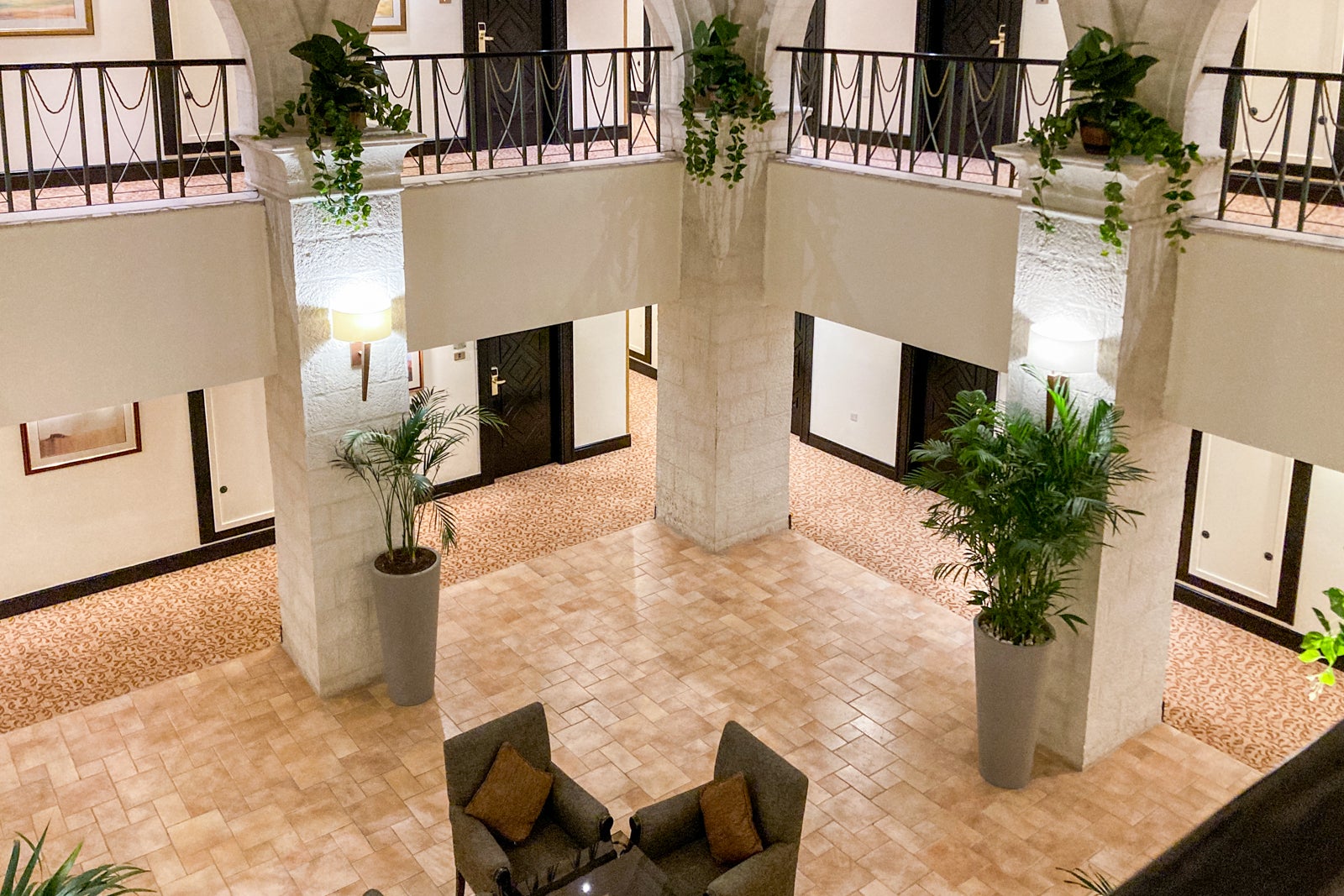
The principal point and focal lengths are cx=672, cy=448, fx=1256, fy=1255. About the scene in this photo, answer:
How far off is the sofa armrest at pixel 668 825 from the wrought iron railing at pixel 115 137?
438 cm

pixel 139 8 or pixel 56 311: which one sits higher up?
pixel 139 8

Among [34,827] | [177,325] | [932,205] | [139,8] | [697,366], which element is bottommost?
[34,827]

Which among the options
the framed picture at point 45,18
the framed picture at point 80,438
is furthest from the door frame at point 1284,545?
the framed picture at point 45,18

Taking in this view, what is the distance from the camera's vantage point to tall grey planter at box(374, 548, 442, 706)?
7.79 metres

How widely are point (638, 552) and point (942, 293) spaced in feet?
11.4

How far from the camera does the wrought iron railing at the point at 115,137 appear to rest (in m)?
7.77

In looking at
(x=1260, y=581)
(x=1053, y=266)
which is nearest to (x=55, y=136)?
(x=1053, y=266)

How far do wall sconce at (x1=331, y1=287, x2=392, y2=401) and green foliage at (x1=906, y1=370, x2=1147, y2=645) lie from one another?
322 cm

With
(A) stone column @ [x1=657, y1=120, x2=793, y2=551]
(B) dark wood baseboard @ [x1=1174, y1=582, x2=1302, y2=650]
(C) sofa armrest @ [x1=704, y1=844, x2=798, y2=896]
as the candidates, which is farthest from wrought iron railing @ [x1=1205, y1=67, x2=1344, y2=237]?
(C) sofa armrest @ [x1=704, y1=844, x2=798, y2=896]

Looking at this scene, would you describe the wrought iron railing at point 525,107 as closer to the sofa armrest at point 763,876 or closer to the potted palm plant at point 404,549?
the potted palm plant at point 404,549

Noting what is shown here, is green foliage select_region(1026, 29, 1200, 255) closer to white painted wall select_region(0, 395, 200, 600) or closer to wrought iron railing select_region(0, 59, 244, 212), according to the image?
wrought iron railing select_region(0, 59, 244, 212)

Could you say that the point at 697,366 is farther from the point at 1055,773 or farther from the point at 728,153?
the point at 1055,773

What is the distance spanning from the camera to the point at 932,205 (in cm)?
793

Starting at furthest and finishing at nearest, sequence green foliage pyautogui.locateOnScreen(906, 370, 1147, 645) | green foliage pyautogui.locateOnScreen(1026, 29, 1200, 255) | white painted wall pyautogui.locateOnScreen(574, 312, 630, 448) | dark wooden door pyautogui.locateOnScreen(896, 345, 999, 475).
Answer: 1. white painted wall pyautogui.locateOnScreen(574, 312, 630, 448)
2. dark wooden door pyautogui.locateOnScreen(896, 345, 999, 475)
3. green foliage pyautogui.locateOnScreen(906, 370, 1147, 645)
4. green foliage pyautogui.locateOnScreen(1026, 29, 1200, 255)
